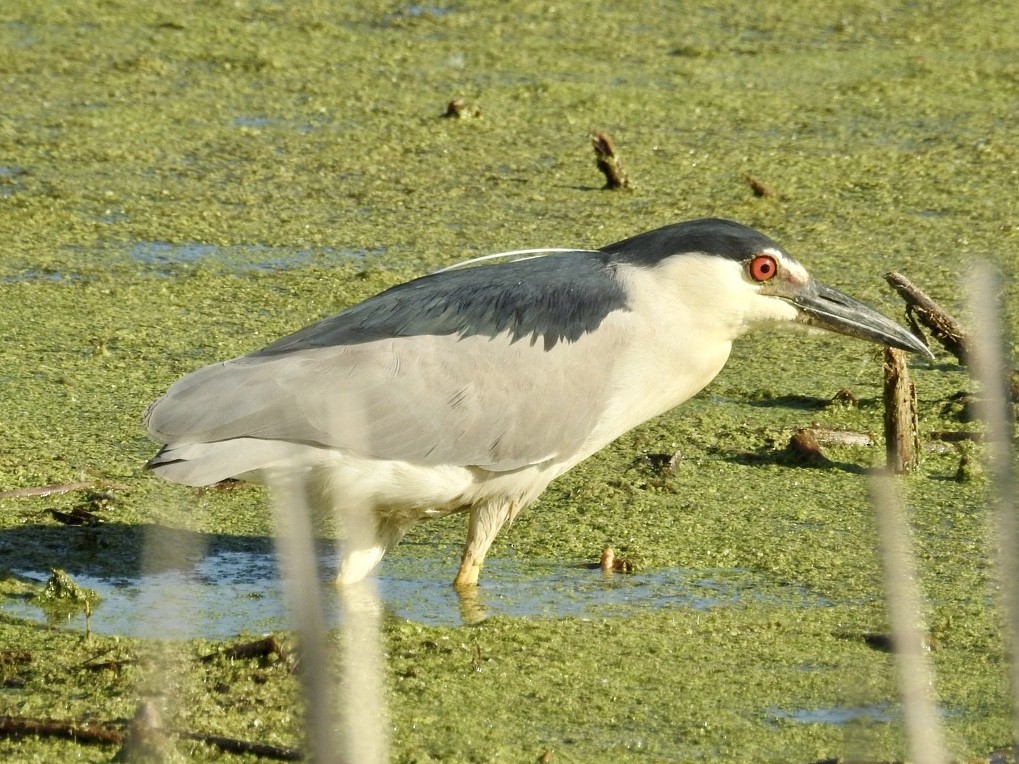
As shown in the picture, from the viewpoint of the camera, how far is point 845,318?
13.3 ft

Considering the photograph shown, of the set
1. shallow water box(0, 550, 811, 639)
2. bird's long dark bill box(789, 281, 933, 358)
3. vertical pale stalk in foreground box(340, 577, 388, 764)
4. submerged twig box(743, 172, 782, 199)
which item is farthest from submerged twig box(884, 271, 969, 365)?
submerged twig box(743, 172, 782, 199)

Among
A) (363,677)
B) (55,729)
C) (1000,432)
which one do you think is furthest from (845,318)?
(1000,432)

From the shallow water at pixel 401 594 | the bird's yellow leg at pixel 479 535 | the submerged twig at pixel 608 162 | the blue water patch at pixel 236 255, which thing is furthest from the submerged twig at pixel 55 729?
the submerged twig at pixel 608 162

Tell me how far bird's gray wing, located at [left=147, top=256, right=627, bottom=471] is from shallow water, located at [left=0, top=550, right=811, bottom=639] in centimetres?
32

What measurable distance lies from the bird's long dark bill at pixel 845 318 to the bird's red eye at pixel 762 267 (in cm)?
10

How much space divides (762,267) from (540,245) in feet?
7.62

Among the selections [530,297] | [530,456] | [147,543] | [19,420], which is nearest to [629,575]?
[530,456]

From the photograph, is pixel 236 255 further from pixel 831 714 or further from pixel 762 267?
pixel 831 714

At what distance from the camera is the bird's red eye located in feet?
13.0

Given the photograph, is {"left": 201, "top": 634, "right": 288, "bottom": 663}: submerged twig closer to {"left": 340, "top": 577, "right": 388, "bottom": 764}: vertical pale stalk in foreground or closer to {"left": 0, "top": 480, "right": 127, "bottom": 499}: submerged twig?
{"left": 340, "top": 577, "right": 388, "bottom": 764}: vertical pale stalk in foreground

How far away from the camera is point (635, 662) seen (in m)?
3.50

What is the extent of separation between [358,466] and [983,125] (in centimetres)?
480

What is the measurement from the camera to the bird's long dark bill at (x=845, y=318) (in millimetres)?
4027

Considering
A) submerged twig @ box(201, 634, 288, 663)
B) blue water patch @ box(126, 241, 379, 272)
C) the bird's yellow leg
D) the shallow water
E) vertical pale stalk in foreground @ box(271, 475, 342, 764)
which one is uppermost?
blue water patch @ box(126, 241, 379, 272)
